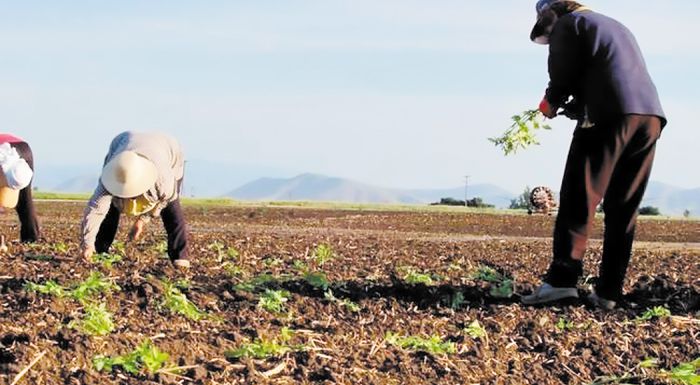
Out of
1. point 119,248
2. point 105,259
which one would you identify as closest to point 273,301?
point 105,259

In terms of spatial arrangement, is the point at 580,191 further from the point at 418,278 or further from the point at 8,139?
the point at 8,139

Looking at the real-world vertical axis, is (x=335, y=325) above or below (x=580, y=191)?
below

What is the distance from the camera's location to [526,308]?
797 cm

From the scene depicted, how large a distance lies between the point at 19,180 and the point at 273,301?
4.77m

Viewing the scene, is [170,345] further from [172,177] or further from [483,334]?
[172,177]

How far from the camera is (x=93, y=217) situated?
32.2 feet

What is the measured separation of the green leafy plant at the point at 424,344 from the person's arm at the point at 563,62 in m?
2.59

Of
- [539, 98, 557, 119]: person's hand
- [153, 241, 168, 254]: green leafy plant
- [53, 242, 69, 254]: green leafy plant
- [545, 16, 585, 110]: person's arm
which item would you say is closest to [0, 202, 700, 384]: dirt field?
[53, 242, 69, 254]: green leafy plant

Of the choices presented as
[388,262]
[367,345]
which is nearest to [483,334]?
[367,345]

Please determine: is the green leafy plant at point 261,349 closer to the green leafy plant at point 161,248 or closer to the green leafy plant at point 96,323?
the green leafy plant at point 96,323

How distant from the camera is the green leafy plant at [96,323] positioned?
5.97 m

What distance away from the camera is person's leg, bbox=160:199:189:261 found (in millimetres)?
10453

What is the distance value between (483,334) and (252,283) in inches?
97.3

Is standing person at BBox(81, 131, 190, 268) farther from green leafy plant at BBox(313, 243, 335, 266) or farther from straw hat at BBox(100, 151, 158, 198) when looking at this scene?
green leafy plant at BBox(313, 243, 335, 266)
